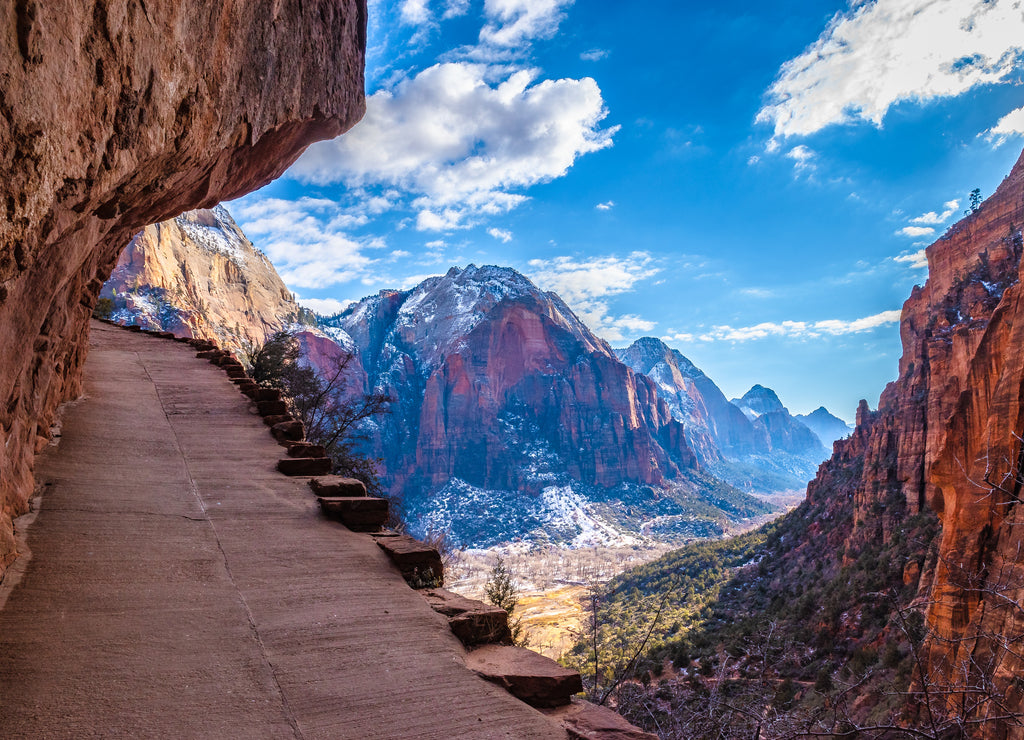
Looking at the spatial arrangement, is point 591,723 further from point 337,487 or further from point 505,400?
point 505,400

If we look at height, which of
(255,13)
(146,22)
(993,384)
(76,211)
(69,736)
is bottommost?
(69,736)

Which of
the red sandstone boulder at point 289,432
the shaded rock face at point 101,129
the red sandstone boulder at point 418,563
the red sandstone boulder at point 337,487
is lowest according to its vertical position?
the red sandstone boulder at point 418,563

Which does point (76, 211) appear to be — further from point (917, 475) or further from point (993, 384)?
point (917, 475)

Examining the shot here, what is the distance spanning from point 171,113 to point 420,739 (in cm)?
401

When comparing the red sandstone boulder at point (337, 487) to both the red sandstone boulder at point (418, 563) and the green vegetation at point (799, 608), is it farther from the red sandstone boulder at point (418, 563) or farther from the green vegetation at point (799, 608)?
the green vegetation at point (799, 608)

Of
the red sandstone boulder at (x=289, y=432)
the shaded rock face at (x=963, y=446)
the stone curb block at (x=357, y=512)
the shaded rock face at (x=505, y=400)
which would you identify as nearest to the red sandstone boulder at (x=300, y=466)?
the stone curb block at (x=357, y=512)

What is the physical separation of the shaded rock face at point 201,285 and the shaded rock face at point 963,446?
4914 cm

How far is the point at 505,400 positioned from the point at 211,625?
135 metres

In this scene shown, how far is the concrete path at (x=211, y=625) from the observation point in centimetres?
263

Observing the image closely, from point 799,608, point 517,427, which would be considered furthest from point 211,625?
point 517,427

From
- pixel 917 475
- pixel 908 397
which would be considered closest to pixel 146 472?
pixel 917 475

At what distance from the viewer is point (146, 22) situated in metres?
2.89

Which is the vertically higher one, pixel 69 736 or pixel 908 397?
pixel 908 397

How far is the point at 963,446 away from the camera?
23562 millimetres
